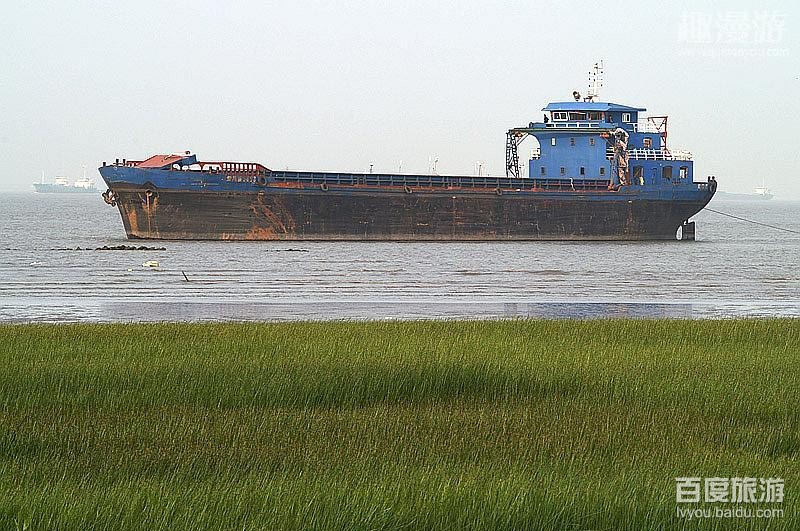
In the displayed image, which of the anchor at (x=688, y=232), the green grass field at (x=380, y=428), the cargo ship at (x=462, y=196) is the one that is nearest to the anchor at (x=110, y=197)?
the cargo ship at (x=462, y=196)

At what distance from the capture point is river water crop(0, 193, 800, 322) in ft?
76.6

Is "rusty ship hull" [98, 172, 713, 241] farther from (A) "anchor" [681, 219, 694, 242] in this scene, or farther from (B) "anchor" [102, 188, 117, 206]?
(A) "anchor" [681, 219, 694, 242]

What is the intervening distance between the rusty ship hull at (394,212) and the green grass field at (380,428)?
108 feet

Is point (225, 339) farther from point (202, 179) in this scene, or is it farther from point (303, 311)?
point (202, 179)

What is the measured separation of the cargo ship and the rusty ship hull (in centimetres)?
5

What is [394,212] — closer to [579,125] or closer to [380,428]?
[579,125]

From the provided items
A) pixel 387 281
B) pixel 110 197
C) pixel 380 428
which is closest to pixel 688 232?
pixel 110 197

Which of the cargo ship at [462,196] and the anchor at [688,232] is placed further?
the anchor at [688,232]

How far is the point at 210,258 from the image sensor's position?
135 feet

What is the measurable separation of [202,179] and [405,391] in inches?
1476

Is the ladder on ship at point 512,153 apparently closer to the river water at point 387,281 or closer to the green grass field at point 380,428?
the river water at point 387,281

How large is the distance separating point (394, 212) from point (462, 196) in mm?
3335

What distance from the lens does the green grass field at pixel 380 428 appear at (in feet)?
23.1

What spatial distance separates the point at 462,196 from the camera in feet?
175
